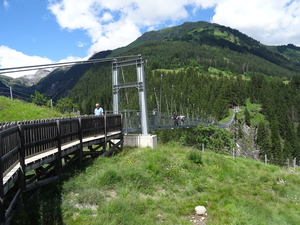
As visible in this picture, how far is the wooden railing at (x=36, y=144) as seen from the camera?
424 centimetres

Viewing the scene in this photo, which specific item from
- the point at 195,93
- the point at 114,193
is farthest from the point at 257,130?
the point at 114,193

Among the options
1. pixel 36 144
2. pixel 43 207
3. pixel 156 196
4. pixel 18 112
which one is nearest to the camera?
pixel 43 207

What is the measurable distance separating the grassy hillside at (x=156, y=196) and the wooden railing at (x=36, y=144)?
2.16ft

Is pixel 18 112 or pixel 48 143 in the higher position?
pixel 18 112

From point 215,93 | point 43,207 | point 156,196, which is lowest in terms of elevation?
point 156,196

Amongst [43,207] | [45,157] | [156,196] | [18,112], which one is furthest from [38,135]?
[18,112]

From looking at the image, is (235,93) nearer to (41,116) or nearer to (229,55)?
(41,116)

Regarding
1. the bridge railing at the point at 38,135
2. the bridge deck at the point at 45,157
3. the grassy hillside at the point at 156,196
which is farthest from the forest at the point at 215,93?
the bridge deck at the point at 45,157

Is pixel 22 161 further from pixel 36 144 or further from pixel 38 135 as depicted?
pixel 38 135

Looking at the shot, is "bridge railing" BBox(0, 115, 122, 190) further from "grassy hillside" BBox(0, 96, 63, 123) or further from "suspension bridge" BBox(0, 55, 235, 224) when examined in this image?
"grassy hillside" BBox(0, 96, 63, 123)

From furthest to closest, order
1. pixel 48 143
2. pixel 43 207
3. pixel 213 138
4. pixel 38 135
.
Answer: pixel 213 138 < pixel 48 143 < pixel 38 135 < pixel 43 207

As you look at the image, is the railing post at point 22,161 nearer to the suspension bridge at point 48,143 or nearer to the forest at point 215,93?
the suspension bridge at point 48,143

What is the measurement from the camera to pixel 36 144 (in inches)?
235

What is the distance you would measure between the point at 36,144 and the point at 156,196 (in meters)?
3.62
